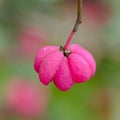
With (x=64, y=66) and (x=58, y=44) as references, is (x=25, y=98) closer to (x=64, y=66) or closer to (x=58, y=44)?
(x=58, y=44)

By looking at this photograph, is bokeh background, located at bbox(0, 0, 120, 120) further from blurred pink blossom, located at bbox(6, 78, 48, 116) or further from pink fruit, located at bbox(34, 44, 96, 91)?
pink fruit, located at bbox(34, 44, 96, 91)


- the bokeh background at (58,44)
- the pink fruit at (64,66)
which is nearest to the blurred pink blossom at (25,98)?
the bokeh background at (58,44)

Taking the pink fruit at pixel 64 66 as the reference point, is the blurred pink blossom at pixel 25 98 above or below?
above

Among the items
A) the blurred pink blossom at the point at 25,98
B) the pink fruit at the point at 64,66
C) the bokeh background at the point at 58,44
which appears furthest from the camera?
the bokeh background at the point at 58,44

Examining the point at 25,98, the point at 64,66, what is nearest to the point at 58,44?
the point at 25,98

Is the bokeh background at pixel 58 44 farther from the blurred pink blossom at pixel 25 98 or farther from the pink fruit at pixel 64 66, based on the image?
the pink fruit at pixel 64 66

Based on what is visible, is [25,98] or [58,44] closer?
[25,98]

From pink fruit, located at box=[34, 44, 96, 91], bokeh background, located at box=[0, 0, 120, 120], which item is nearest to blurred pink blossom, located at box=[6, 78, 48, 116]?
bokeh background, located at box=[0, 0, 120, 120]
